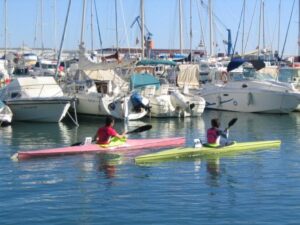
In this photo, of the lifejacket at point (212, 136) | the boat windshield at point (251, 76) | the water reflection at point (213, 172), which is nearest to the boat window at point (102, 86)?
the boat windshield at point (251, 76)

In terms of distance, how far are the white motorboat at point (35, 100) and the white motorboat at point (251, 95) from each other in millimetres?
10502

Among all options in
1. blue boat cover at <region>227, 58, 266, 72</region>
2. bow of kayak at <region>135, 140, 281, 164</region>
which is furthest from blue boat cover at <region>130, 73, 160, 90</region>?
bow of kayak at <region>135, 140, 281, 164</region>

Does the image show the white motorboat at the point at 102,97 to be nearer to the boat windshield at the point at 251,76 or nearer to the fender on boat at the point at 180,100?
the fender on boat at the point at 180,100

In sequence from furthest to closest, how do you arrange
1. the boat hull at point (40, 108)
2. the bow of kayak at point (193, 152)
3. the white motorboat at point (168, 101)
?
the white motorboat at point (168, 101), the boat hull at point (40, 108), the bow of kayak at point (193, 152)

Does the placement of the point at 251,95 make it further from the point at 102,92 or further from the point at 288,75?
the point at 102,92

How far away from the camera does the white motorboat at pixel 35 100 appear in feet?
94.2

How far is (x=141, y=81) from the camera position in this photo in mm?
33781

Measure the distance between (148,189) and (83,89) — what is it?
18.0 m

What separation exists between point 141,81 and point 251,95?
21.6 feet

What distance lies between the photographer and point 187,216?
11797 mm

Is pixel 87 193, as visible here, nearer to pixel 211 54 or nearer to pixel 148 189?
pixel 148 189

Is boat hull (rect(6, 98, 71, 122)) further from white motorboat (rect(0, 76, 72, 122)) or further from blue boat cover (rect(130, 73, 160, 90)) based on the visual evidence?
blue boat cover (rect(130, 73, 160, 90))

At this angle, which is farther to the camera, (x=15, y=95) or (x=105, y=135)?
(x=15, y=95)

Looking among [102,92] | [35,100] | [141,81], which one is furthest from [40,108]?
[141,81]
